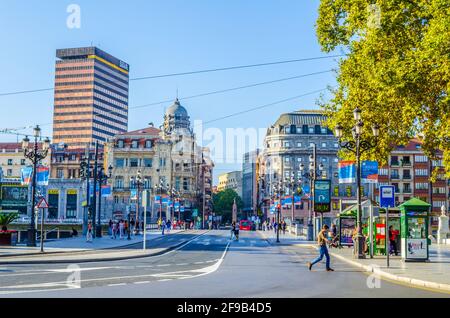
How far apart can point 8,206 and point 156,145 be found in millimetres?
32705

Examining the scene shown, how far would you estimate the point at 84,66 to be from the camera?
176 metres

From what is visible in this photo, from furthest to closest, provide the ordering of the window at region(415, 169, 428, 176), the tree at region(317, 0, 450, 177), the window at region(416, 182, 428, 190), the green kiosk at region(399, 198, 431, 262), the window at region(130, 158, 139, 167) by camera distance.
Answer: the window at region(130, 158, 139, 167)
the window at region(415, 169, 428, 176)
the window at region(416, 182, 428, 190)
the green kiosk at region(399, 198, 431, 262)
the tree at region(317, 0, 450, 177)

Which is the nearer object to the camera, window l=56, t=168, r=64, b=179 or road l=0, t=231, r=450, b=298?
road l=0, t=231, r=450, b=298

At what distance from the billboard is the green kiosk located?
594 inches

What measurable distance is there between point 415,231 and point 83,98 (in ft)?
524

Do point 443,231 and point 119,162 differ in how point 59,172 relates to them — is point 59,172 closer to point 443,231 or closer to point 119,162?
point 119,162

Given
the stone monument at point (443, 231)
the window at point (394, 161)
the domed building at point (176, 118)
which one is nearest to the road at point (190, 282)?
the stone monument at point (443, 231)

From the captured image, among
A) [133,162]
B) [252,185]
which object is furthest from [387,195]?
[252,185]

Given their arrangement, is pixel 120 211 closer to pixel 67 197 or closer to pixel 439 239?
pixel 67 197

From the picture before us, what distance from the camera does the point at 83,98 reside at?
176 metres

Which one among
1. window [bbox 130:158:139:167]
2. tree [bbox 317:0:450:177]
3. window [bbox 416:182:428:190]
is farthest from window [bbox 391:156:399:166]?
tree [bbox 317:0:450:177]

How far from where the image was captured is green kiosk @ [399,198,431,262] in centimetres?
2625

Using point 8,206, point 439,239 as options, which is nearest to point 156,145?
point 8,206

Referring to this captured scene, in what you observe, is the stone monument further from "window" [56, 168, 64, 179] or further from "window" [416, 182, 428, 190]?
"window" [56, 168, 64, 179]
